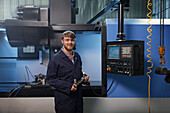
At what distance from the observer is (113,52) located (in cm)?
136

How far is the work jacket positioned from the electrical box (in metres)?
0.35

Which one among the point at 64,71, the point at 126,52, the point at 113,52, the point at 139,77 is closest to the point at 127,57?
the point at 126,52

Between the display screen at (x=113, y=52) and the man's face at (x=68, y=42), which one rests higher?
the man's face at (x=68, y=42)

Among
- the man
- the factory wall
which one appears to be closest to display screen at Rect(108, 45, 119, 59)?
the factory wall

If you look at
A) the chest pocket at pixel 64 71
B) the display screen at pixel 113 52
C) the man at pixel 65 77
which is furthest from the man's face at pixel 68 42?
the display screen at pixel 113 52

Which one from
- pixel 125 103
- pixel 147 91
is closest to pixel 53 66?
pixel 125 103

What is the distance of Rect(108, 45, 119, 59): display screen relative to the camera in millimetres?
1319

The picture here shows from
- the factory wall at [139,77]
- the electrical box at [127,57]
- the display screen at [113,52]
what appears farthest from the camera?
the factory wall at [139,77]

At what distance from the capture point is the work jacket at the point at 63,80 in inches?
47.3

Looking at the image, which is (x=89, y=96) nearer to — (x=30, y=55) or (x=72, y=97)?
(x=72, y=97)

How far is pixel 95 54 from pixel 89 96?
0.64m

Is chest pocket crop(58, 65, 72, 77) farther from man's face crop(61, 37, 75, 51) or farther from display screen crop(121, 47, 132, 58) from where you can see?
display screen crop(121, 47, 132, 58)

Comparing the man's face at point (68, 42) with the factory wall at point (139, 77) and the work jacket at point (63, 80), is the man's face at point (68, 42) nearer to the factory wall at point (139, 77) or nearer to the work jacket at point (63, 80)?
the work jacket at point (63, 80)

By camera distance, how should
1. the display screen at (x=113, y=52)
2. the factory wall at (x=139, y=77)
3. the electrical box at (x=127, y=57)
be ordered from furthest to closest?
the factory wall at (x=139, y=77)
the display screen at (x=113, y=52)
the electrical box at (x=127, y=57)
